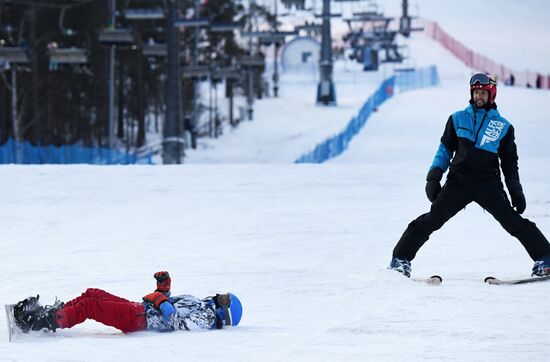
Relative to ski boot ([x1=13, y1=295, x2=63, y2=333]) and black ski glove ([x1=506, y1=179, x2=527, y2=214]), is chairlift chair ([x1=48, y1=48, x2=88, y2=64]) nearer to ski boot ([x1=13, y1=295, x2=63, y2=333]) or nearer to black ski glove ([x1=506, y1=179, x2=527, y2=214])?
black ski glove ([x1=506, y1=179, x2=527, y2=214])

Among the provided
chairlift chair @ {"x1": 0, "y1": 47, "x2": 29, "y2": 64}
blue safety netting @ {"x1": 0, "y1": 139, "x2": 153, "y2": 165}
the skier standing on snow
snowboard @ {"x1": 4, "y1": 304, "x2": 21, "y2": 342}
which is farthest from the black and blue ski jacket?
chairlift chair @ {"x1": 0, "y1": 47, "x2": 29, "y2": 64}

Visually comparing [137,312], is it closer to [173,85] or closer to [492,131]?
[492,131]

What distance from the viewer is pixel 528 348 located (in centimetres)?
686

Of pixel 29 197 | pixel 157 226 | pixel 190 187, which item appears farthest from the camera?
pixel 190 187

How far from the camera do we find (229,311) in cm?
764

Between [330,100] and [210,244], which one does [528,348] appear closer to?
[210,244]

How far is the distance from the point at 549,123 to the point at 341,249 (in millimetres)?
32616

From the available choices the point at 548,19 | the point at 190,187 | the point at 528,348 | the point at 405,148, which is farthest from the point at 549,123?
the point at 548,19

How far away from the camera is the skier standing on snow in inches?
349

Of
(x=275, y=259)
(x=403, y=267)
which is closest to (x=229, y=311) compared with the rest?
(x=403, y=267)

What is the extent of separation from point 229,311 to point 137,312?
0.53m

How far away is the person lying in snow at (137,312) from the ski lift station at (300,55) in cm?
8956

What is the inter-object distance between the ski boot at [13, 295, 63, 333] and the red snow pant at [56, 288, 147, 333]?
6 cm

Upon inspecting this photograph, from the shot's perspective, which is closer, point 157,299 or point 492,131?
point 157,299
